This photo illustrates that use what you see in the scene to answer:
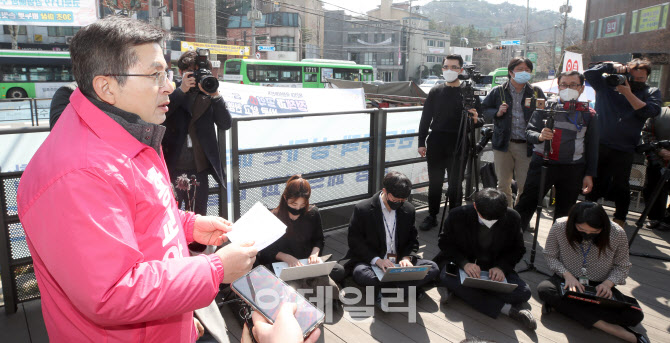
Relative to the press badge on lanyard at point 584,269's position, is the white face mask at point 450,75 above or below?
above

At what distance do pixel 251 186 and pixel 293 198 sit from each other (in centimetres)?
81

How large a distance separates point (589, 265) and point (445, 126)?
6.42ft

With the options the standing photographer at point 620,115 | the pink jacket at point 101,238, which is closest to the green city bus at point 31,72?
the standing photographer at point 620,115

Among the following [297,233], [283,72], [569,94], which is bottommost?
[297,233]

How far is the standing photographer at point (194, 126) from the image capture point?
335cm

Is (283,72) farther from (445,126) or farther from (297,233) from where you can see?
(297,233)

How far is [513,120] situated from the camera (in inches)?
185

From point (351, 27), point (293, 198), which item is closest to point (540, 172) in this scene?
point (293, 198)

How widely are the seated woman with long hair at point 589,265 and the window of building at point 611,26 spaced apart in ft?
91.9

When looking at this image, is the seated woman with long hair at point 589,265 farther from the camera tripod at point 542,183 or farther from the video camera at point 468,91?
the video camera at point 468,91

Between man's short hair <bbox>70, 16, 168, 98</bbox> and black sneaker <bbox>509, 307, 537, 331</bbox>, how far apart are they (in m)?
2.95

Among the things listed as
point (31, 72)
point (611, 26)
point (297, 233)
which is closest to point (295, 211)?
point (297, 233)

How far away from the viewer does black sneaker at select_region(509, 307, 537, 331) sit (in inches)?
120

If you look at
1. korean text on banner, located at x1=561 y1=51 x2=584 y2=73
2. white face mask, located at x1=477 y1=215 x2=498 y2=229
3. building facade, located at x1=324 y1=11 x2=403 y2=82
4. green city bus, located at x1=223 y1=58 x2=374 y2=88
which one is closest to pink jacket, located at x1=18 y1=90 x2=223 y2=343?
white face mask, located at x1=477 y1=215 x2=498 y2=229
